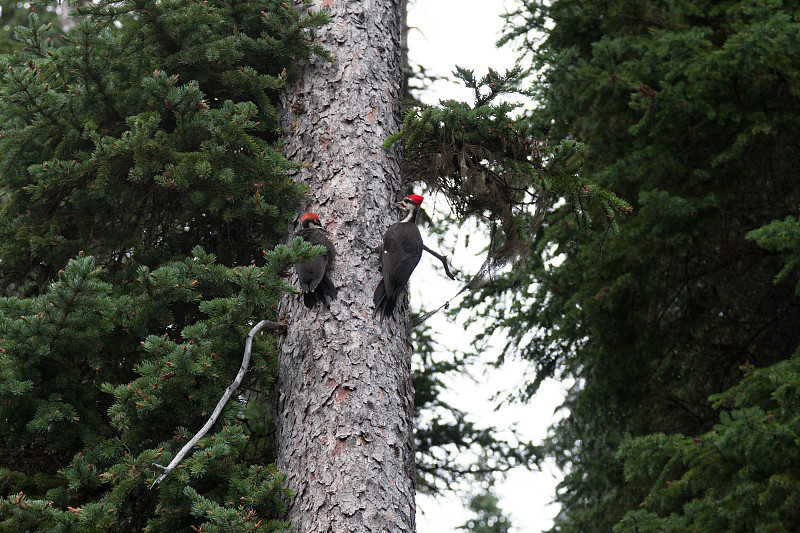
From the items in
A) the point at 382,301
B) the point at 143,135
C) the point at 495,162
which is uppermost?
the point at 495,162

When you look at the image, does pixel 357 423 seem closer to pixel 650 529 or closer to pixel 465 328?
pixel 650 529

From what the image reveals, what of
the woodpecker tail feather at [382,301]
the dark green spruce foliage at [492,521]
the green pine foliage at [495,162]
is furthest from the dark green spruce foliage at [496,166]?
the dark green spruce foliage at [492,521]

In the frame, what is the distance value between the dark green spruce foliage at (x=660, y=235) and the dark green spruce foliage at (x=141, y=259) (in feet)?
10.4

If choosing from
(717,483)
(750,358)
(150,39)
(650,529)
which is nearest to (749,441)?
(717,483)

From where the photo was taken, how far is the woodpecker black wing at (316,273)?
13.2 ft

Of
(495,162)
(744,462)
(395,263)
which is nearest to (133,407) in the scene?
(395,263)

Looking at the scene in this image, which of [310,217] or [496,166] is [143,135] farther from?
[496,166]

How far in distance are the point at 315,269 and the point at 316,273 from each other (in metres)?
0.03

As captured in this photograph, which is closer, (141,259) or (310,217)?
(310,217)

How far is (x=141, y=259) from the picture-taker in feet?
15.7

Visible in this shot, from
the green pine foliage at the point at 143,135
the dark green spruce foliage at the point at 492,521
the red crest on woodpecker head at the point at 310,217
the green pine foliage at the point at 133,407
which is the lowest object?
the green pine foliage at the point at 133,407

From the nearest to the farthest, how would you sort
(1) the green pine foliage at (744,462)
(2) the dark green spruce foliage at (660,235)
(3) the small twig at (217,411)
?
1. (3) the small twig at (217,411)
2. (1) the green pine foliage at (744,462)
3. (2) the dark green spruce foliage at (660,235)

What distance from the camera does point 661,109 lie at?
633 centimetres

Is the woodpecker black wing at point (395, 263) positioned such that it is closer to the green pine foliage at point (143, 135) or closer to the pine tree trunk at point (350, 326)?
the pine tree trunk at point (350, 326)
